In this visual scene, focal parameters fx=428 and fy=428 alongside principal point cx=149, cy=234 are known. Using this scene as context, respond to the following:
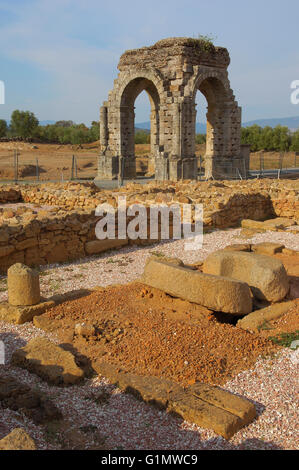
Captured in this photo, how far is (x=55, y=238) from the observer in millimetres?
9016

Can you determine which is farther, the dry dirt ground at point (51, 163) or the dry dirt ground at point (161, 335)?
the dry dirt ground at point (51, 163)

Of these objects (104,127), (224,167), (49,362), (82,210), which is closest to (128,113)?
(104,127)

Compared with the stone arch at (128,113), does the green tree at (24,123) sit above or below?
above

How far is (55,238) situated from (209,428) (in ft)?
19.9

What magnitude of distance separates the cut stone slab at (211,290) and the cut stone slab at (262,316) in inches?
4.3

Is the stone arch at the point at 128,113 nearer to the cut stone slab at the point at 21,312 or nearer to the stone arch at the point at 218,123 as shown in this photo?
the stone arch at the point at 218,123

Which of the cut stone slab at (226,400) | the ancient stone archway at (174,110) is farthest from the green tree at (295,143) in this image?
the cut stone slab at (226,400)

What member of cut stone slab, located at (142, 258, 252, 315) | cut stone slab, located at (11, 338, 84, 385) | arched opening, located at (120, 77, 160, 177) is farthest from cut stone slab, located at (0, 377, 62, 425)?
arched opening, located at (120, 77, 160, 177)

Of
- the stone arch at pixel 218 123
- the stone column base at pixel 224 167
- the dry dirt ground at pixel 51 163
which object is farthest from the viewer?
the dry dirt ground at pixel 51 163

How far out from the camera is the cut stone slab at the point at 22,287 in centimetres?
617

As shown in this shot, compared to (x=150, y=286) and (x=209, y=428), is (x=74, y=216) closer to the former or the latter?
(x=150, y=286)

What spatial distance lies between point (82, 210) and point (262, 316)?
5741 mm

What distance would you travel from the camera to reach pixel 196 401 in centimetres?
402

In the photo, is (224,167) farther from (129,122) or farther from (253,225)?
(253,225)
